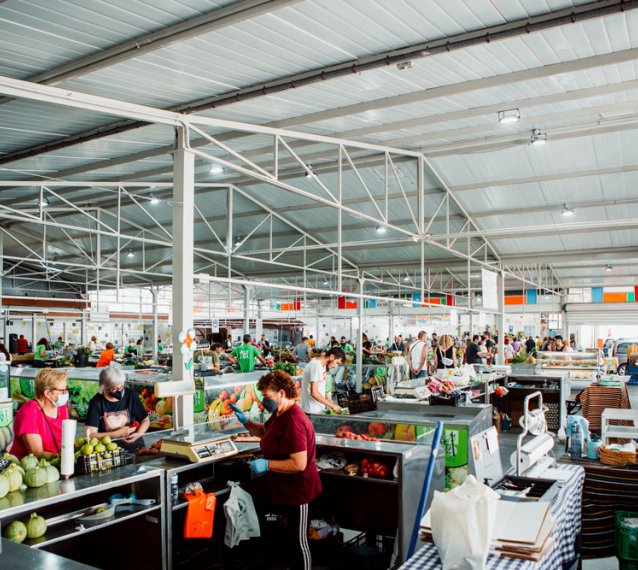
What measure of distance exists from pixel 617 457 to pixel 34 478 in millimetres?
3783

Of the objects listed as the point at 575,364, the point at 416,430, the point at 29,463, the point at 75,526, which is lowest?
the point at 75,526

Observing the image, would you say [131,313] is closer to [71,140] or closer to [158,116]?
[71,140]

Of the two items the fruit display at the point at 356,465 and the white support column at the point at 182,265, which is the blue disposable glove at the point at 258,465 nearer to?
the fruit display at the point at 356,465

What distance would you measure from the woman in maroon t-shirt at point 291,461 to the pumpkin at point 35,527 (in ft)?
4.40

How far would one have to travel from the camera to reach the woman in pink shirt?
3729 millimetres

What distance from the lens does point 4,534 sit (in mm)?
3035

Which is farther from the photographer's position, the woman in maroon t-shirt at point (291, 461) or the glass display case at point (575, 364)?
the glass display case at point (575, 364)

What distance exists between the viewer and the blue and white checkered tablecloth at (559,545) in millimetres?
2135

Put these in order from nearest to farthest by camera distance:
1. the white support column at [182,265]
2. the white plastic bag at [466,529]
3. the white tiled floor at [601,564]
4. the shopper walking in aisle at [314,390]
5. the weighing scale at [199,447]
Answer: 1. the white plastic bag at [466,529]
2. the weighing scale at [199,447]
3. the white tiled floor at [601,564]
4. the white support column at [182,265]
5. the shopper walking in aisle at [314,390]

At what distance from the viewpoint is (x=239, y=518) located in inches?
162

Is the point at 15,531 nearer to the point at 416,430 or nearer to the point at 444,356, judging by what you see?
the point at 416,430

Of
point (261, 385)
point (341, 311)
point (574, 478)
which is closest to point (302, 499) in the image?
point (261, 385)

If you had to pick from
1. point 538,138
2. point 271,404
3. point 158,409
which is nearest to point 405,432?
point 271,404

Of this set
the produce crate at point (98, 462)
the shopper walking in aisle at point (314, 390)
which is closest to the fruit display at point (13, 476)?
the produce crate at point (98, 462)
